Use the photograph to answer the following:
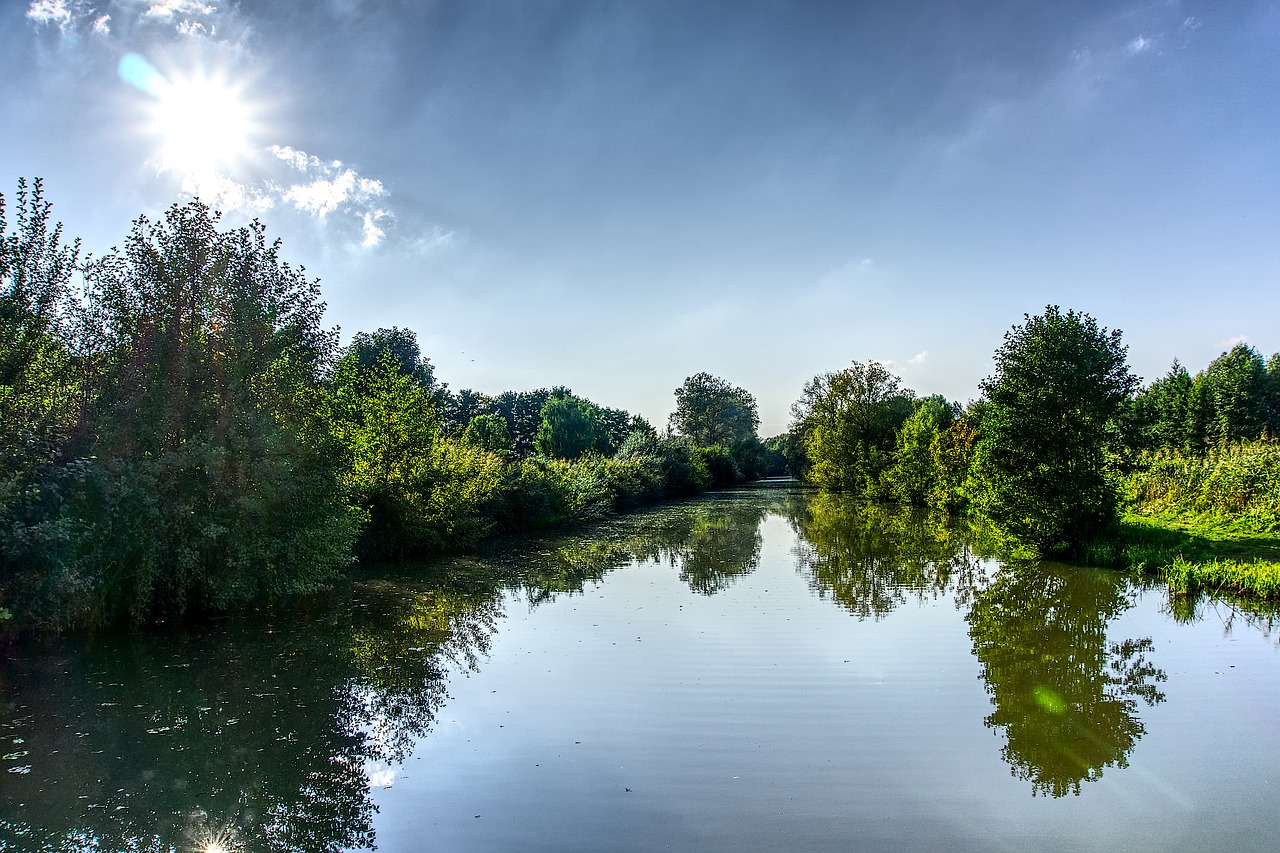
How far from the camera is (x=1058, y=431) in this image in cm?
1723

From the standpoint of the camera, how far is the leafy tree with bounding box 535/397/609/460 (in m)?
65.5

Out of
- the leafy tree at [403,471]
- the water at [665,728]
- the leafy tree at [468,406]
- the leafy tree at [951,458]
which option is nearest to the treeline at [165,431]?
the water at [665,728]

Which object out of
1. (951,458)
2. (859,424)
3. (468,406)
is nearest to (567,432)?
(468,406)

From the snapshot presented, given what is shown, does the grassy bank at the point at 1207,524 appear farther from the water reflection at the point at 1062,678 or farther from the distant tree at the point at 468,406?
the distant tree at the point at 468,406

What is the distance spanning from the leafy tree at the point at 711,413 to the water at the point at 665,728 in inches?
3097

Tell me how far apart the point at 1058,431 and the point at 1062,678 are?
1020 centimetres

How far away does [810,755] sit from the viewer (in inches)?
263

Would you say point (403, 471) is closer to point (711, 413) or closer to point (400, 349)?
point (400, 349)

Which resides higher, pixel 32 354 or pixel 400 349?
pixel 400 349

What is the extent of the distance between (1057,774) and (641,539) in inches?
807

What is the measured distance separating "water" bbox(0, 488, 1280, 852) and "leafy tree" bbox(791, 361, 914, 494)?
33979 mm

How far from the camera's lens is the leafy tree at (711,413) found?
92875 millimetres

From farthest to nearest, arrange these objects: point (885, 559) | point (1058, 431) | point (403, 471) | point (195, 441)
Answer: point (403, 471), point (885, 559), point (1058, 431), point (195, 441)

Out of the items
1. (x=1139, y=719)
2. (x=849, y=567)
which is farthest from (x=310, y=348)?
(x=1139, y=719)
